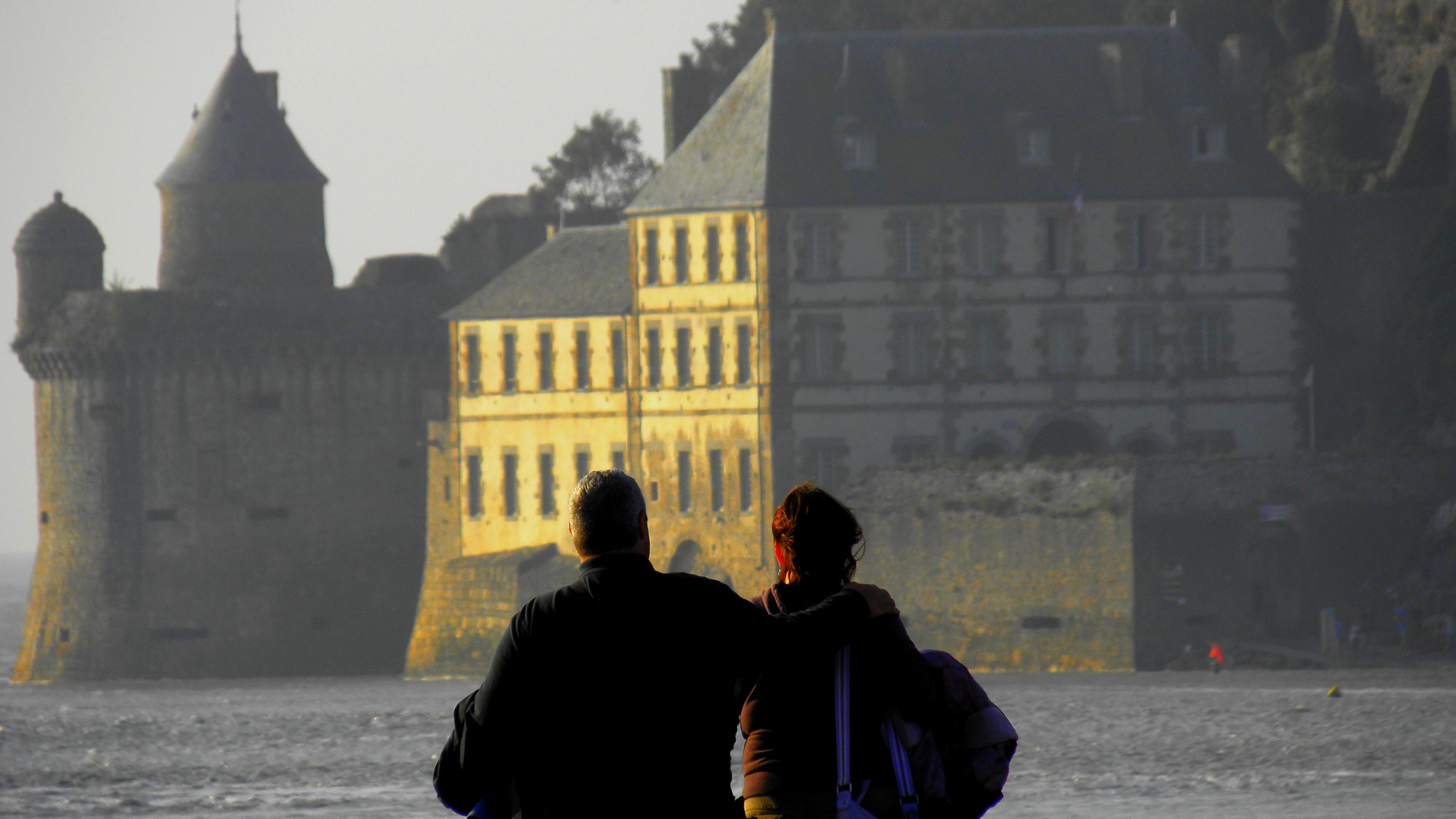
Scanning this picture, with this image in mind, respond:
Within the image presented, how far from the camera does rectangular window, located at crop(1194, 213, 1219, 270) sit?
5891cm

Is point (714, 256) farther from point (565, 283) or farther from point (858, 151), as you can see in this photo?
point (565, 283)

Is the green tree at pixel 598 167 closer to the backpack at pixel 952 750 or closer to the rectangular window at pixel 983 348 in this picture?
the rectangular window at pixel 983 348

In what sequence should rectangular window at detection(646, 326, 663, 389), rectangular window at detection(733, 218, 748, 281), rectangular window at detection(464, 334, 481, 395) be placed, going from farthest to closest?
rectangular window at detection(464, 334, 481, 395) < rectangular window at detection(646, 326, 663, 389) < rectangular window at detection(733, 218, 748, 281)

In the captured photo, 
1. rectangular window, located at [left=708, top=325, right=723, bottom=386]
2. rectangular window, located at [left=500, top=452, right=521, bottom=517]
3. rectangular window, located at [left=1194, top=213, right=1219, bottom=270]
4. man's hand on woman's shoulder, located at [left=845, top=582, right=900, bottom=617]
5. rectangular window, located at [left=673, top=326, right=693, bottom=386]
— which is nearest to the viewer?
man's hand on woman's shoulder, located at [left=845, top=582, right=900, bottom=617]

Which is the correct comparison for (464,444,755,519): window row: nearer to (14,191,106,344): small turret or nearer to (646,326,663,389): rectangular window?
(646,326,663,389): rectangular window

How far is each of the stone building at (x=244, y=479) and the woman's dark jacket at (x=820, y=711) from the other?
2409 inches

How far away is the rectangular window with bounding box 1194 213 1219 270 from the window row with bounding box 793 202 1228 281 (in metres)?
0.02

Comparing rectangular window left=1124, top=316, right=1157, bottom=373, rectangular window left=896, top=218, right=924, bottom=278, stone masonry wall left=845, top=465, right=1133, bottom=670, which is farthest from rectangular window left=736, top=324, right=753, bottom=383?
rectangular window left=1124, top=316, right=1157, bottom=373

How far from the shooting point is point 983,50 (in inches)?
2365

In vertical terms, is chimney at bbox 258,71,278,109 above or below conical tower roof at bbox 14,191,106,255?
above

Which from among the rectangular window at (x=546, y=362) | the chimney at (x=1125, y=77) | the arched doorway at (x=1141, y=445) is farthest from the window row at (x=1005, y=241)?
the rectangular window at (x=546, y=362)

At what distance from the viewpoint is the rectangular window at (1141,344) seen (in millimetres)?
58906

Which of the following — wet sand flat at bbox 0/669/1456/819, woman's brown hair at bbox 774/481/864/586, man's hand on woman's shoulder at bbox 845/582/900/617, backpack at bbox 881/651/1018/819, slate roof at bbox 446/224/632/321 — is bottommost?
wet sand flat at bbox 0/669/1456/819

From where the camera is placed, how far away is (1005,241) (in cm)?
5894
